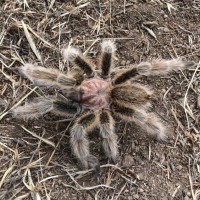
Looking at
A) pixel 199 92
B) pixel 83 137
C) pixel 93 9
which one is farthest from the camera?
pixel 93 9

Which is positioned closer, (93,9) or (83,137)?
(83,137)

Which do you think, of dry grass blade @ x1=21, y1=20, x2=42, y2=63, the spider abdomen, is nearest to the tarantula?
the spider abdomen

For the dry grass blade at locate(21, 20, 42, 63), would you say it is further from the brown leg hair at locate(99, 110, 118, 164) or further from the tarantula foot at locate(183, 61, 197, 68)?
the tarantula foot at locate(183, 61, 197, 68)

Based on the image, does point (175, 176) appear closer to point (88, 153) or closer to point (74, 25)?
point (88, 153)

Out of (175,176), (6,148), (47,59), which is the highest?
(47,59)

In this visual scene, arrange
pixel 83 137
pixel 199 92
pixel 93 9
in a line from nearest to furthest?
pixel 83 137 → pixel 199 92 → pixel 93 9

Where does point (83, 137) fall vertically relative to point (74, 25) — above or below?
below

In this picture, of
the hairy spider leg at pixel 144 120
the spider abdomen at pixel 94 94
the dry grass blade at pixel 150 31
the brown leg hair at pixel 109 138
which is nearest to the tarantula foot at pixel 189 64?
the dry grass blade at pixel 150 31

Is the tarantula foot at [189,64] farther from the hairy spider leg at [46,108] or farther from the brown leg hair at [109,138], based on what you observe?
the hairy spider leg at [46,108]

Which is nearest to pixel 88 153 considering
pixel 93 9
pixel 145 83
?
pixel 145 83
